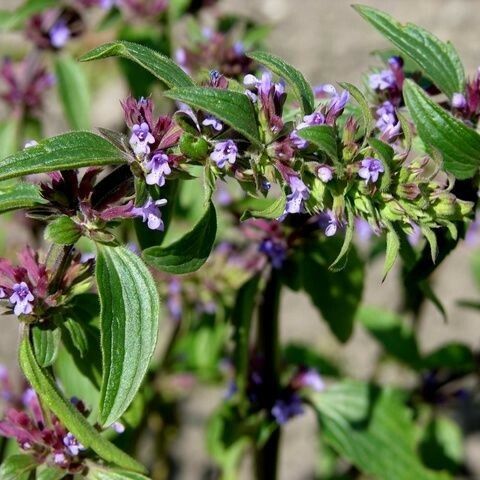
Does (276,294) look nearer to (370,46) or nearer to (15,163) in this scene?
(15,163)

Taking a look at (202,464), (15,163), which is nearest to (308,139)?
(15,163)

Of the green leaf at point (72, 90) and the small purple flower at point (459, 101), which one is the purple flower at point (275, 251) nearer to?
the small purple flower at point (459, 101)

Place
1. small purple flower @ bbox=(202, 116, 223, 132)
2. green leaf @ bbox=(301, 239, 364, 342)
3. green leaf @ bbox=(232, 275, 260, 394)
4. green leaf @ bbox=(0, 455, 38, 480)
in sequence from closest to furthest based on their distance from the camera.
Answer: small purple flower @ bbox=(202, 116, 223, 132), green leaf @ bbox=(0, 455, 38, 480), green leaf @ bbox=(232, 275, 260, 394), green leaf @ bbox=(301, 239, 364, 342)

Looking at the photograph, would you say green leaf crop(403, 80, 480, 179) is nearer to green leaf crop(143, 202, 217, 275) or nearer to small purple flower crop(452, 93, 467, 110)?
small purple flower crop(452, 93, 467, 110)

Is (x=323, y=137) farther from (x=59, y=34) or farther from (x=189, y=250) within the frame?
(x=59, y=34)

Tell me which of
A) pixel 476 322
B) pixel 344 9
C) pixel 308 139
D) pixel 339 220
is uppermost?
pixel 308 139

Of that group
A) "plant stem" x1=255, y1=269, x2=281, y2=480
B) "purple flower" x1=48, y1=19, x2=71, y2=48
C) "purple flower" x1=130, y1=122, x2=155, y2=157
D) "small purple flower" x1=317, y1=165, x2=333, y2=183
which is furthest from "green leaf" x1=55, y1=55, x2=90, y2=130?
"small purple flower" x1=317, y1=165, x2=333, y2=183
